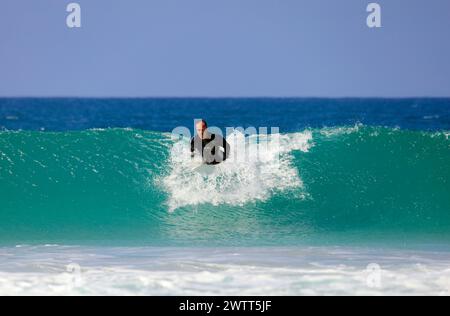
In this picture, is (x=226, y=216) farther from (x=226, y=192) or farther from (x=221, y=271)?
(x=221, y=271)

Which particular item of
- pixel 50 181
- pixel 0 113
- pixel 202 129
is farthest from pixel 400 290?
pixel 0 113

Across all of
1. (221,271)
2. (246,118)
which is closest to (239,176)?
(221,271)

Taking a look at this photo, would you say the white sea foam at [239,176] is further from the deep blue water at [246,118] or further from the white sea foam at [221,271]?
the deep blue water at [246,118]

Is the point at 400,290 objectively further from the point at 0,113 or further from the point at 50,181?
the point at 0,113

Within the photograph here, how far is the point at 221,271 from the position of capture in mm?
8852

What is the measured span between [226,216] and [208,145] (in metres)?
1.08

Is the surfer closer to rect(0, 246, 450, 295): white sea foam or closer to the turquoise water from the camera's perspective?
the turquoise water

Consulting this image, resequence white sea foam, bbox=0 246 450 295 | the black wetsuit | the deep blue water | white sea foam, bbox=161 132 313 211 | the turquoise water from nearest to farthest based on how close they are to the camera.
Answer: white sea foam, bbox=0 246 450 295 < the turquoise water < the black wetsuit < white sea foam, bbox=161 132 313 211 < the deep blue water

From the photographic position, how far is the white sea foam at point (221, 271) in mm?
8114

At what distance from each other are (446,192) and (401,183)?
71 centimetres

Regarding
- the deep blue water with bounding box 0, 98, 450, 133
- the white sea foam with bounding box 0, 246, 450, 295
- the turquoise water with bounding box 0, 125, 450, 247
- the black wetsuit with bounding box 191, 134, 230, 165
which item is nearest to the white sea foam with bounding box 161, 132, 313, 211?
the turquoise water with bounding box 0, 125, 450, 247

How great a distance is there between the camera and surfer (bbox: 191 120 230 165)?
1170 cm

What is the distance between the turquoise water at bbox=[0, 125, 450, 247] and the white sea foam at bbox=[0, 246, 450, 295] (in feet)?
2.56

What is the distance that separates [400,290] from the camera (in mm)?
8055
